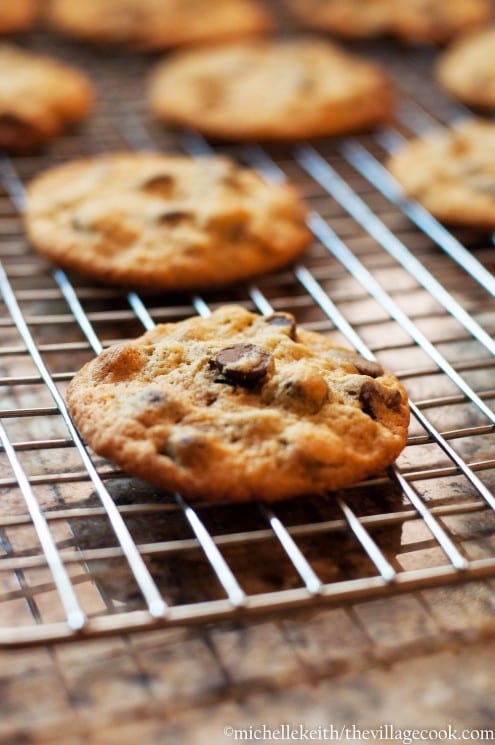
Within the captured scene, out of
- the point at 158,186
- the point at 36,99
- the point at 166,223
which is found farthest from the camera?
the point at 36,99

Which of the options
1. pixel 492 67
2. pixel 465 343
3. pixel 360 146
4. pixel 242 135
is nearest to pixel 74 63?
pixel 242 135

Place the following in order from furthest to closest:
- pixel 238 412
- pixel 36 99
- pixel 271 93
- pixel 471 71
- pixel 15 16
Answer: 1. pixel 15 16
2. pixel 471 71
3. pixel 271 93
4. pixel 36 99
5. pixel 238 412

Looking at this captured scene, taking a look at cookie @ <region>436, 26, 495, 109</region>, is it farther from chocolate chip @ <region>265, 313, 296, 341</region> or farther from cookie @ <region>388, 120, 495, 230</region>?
chocolate chip @ <region>265, 313, 296, 341</region>

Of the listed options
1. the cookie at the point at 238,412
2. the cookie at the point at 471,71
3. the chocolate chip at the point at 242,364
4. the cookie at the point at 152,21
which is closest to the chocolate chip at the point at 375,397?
the cookie at the point at 238,412

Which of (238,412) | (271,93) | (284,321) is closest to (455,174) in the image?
(271,93)

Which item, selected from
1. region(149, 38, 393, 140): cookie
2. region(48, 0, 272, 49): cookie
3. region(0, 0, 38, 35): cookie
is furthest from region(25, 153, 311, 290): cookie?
Result: region(0, 0, 38, 35): cookie

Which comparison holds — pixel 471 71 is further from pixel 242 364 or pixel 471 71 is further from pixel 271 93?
pixel 242 364
